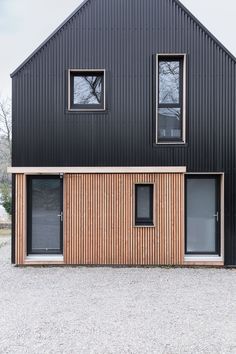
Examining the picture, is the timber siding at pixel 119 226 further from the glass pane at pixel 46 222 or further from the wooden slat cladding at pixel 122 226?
the glass pane at pixel 46 222

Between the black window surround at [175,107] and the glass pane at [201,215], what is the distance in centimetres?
125

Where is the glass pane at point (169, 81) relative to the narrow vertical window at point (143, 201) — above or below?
above

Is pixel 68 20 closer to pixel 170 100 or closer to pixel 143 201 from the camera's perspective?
pixel 170 100

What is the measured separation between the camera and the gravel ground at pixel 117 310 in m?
4.75

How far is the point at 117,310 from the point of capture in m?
5.96

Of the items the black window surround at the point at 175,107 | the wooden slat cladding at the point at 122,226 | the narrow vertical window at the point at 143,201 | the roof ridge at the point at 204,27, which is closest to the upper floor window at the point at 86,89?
the black window surround at the point at 175,107

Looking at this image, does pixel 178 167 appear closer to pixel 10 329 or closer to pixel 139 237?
pixel 139 237

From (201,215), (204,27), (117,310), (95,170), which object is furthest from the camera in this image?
(201,215)

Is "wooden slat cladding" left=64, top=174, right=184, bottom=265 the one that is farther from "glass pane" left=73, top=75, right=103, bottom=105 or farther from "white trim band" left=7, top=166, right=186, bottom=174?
"glass pane" left=73, top=75, right=103, bottom=105

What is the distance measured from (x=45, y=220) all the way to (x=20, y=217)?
646 mm

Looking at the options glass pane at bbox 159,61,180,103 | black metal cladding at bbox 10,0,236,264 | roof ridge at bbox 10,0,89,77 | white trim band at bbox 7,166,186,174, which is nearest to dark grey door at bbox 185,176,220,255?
black metal cladding at bbox 10,0,236,264

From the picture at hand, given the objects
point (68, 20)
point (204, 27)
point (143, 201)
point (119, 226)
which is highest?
point (68, 20)

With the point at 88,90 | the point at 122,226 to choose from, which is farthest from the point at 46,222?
the point at 88,90

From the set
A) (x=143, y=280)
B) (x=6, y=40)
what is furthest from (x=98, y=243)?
(x=6, y=40)
